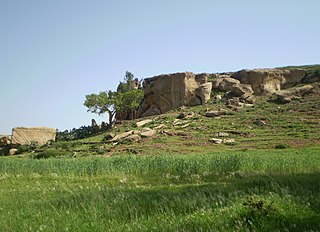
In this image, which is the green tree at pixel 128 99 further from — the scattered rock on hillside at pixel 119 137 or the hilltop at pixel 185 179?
the scattered rock on hillside at pixel 119 137

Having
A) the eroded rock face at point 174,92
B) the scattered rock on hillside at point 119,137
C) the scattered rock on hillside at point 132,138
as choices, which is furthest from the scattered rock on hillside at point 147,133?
the eroded rock face at point 174,92

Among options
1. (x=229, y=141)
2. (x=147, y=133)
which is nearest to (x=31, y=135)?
(x=147, y=133)

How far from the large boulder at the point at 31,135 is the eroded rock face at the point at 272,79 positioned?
145ft

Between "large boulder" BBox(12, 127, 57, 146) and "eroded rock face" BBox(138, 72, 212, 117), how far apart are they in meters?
23.5

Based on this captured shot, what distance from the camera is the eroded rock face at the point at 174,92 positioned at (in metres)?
75.8

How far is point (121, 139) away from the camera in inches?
2074

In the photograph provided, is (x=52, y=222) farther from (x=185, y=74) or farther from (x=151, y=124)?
(x=185, y=74)

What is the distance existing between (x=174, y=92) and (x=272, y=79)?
Answer: 2175 cm

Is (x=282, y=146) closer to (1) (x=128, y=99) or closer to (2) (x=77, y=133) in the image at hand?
(1) (x=128, y=99)

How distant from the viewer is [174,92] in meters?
77.9

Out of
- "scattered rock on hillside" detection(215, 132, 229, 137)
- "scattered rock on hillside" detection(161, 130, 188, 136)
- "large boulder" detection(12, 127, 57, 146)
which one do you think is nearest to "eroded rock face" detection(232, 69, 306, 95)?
"scattered rock on hillside" detection(215, 132, 229, 137)

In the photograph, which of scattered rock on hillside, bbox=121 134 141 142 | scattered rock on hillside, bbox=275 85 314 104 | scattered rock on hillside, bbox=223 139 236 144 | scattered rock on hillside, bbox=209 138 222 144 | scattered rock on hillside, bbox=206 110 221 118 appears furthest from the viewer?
scattered rock on hillside, bbox=275 85 314 104

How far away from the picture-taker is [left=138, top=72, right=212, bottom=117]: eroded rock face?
75812 mm

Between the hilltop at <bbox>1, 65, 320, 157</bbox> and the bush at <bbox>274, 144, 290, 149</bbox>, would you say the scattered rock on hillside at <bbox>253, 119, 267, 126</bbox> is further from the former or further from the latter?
the bush at <bbox>274, 144, 290, 149</bbox>
